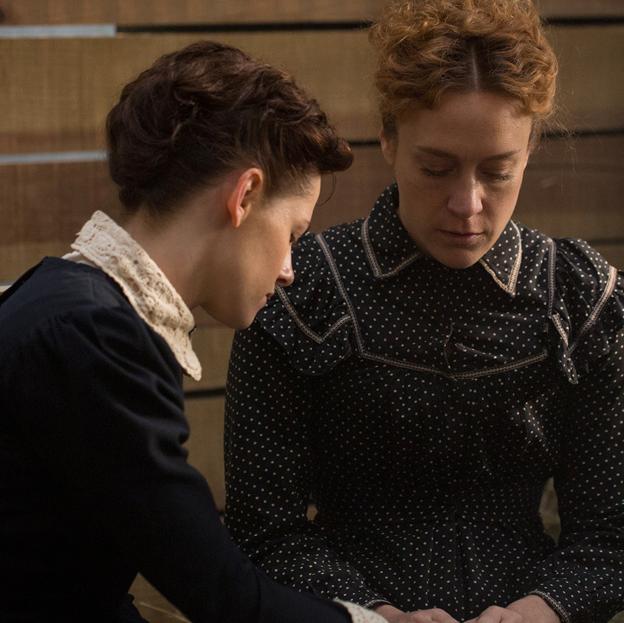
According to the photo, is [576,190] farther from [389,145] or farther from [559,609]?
[559,609]

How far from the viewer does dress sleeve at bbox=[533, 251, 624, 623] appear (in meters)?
1.93

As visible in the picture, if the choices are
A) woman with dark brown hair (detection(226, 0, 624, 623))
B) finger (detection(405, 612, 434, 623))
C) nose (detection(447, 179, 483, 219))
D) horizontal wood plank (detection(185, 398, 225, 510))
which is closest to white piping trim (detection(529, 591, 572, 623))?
woman with dark brown hair (detection(226, 0, 624, 623))

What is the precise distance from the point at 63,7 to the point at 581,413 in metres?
1.27

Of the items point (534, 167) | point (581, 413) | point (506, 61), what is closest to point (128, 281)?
point (506, 61)

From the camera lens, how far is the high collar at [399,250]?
195 centimetres

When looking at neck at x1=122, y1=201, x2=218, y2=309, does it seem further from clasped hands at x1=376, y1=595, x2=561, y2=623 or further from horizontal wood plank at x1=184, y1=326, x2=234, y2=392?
horizontal wood plank at x1=184, y1=326, x2=234, y2=392

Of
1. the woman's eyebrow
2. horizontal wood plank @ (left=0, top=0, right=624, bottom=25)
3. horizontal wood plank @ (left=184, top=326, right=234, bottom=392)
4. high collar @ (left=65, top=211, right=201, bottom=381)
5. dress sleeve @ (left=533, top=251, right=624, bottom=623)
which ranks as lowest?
horizontal wood plank @ (left=184, top=326, right=234, bottom=392)

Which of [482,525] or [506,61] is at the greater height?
[506,61]

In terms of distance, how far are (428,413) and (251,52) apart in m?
1.02

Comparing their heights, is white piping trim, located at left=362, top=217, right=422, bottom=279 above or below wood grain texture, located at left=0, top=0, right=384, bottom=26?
below

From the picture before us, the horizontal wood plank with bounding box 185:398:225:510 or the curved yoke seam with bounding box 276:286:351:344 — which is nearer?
the curved yoke seam with bounding box 276:286:351:344

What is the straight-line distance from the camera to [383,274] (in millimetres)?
1953

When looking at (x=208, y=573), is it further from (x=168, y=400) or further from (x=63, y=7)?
(x=63, y=7)

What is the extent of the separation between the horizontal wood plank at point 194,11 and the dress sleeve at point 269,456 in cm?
87
